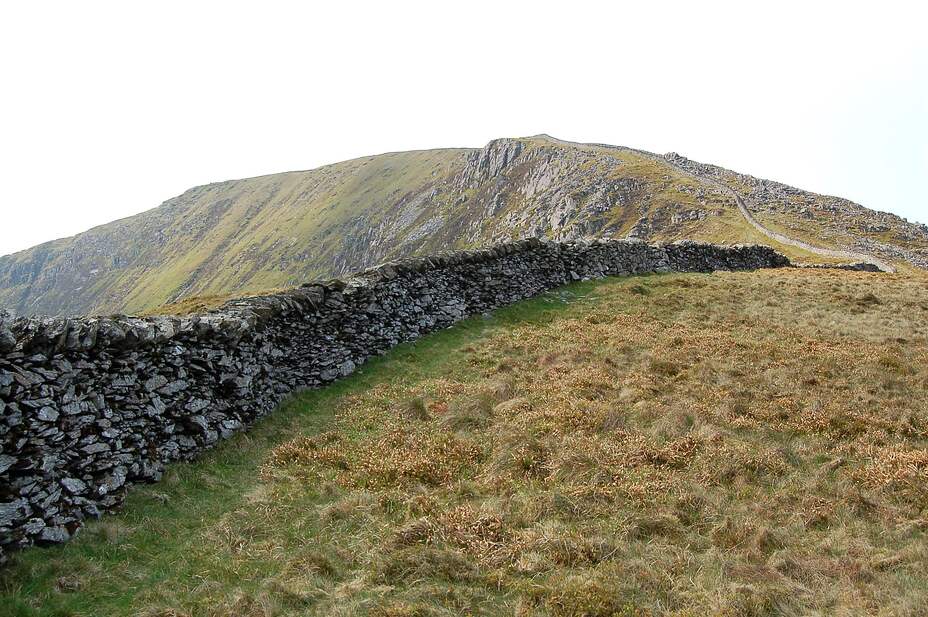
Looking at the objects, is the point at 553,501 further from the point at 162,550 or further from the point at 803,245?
the point at 803,245

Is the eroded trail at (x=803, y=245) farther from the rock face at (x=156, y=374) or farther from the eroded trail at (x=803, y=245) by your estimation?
the rock face at (x=156, y=374)

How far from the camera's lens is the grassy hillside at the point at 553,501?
6676 mm

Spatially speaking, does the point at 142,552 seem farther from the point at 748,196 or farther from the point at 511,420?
the point at 748,196

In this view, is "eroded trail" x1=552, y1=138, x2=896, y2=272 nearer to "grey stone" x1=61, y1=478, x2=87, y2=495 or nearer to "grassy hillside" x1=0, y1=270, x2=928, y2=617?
"grassy hillside" x1=0, y1=270, x2=928, y2=617

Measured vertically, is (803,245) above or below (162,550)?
above

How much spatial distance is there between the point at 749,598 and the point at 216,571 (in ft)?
23.1

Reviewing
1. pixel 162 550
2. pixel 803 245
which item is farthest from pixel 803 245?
pixel 162 550

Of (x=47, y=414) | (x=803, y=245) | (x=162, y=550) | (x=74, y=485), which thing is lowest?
(x=162, y=550)

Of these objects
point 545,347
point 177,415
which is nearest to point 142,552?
point 177,415

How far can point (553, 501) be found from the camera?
27.7 feet

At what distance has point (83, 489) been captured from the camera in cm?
883

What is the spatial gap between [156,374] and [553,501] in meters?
8.35

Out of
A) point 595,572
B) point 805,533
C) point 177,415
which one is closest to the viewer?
point 595,572

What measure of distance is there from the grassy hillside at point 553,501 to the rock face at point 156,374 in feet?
2.08
